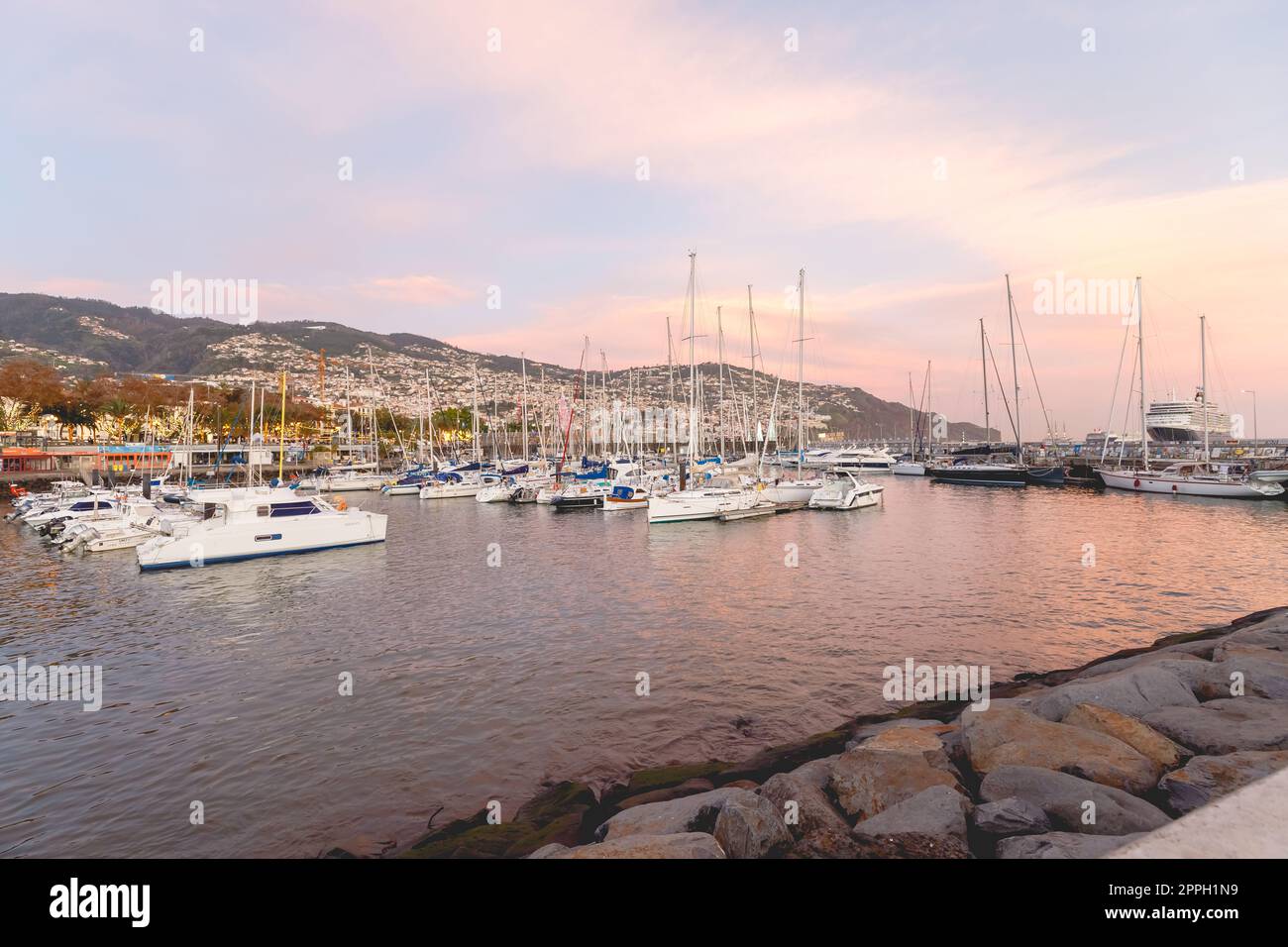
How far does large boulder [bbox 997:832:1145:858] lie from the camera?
15.6 ft

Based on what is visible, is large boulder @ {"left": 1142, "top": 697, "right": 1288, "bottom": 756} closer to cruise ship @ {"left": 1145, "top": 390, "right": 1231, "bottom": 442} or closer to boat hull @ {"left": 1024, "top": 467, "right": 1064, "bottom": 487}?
boat hull @ {"left": 1024, "top": 467, "right": 1064, "bottom": 487}

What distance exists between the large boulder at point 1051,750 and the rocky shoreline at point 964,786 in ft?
0.07

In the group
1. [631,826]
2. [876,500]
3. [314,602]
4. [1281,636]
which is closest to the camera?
[631,826]

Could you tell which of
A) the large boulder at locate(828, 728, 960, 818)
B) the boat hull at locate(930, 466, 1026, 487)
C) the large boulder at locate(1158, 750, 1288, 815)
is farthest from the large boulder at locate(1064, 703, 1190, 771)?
the boat hull at locate(930, 466, 1026, 487)

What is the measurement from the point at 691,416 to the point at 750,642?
29771 mm

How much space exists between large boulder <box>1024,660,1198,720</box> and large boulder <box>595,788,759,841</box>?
207 inches

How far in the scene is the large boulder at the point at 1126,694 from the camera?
Result: 28.0 ft

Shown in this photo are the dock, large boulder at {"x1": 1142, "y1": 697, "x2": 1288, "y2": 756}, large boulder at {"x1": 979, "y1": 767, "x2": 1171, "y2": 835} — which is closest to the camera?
large boulder at {"x1": 979, "y1": 767, "x2": 1171, "y2": 835}

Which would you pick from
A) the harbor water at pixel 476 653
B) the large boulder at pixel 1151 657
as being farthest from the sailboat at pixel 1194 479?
the large boulder at pixel 1151 657

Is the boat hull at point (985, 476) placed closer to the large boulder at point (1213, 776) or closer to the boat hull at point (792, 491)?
the boat hull at point (792, 491)

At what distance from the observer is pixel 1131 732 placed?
741 centimetres
